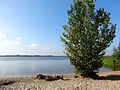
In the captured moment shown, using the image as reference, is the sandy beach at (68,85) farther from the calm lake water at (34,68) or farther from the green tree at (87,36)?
the calm lake water at (34,68)

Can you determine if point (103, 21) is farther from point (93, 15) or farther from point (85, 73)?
point (85, 73)

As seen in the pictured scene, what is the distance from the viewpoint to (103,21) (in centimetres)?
1063

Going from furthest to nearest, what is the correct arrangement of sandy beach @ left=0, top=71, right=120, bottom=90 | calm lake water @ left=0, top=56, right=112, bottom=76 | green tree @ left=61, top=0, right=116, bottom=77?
1. calm lake water @ left=0, top=56, right=112, bottom=76
2. green tree @ left=61, top=0, right=116, bottom=77
3. sandy beach @ left=0, top=71, right=120, bottom=90

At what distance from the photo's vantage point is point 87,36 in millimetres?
10539

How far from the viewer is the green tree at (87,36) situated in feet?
33.9

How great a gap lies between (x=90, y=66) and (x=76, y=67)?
1.52 m

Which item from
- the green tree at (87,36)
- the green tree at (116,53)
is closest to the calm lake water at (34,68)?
the green tree at (116,53)

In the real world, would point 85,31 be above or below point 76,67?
above

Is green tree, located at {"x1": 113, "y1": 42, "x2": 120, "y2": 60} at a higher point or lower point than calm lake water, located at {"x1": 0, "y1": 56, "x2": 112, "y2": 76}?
higher

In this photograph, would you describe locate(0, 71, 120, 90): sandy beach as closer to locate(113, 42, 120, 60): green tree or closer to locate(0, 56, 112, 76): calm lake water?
locate(0, 56, 112, 76): calm lake water

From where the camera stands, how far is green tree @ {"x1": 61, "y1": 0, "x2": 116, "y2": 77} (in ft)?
33.9

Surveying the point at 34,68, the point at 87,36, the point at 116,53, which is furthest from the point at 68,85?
the point at 116,53

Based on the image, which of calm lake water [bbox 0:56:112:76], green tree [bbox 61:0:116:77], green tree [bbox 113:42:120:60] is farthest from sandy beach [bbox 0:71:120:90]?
green tree [bbox 113:42:120:60]

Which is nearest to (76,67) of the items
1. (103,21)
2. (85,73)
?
(85,73)
